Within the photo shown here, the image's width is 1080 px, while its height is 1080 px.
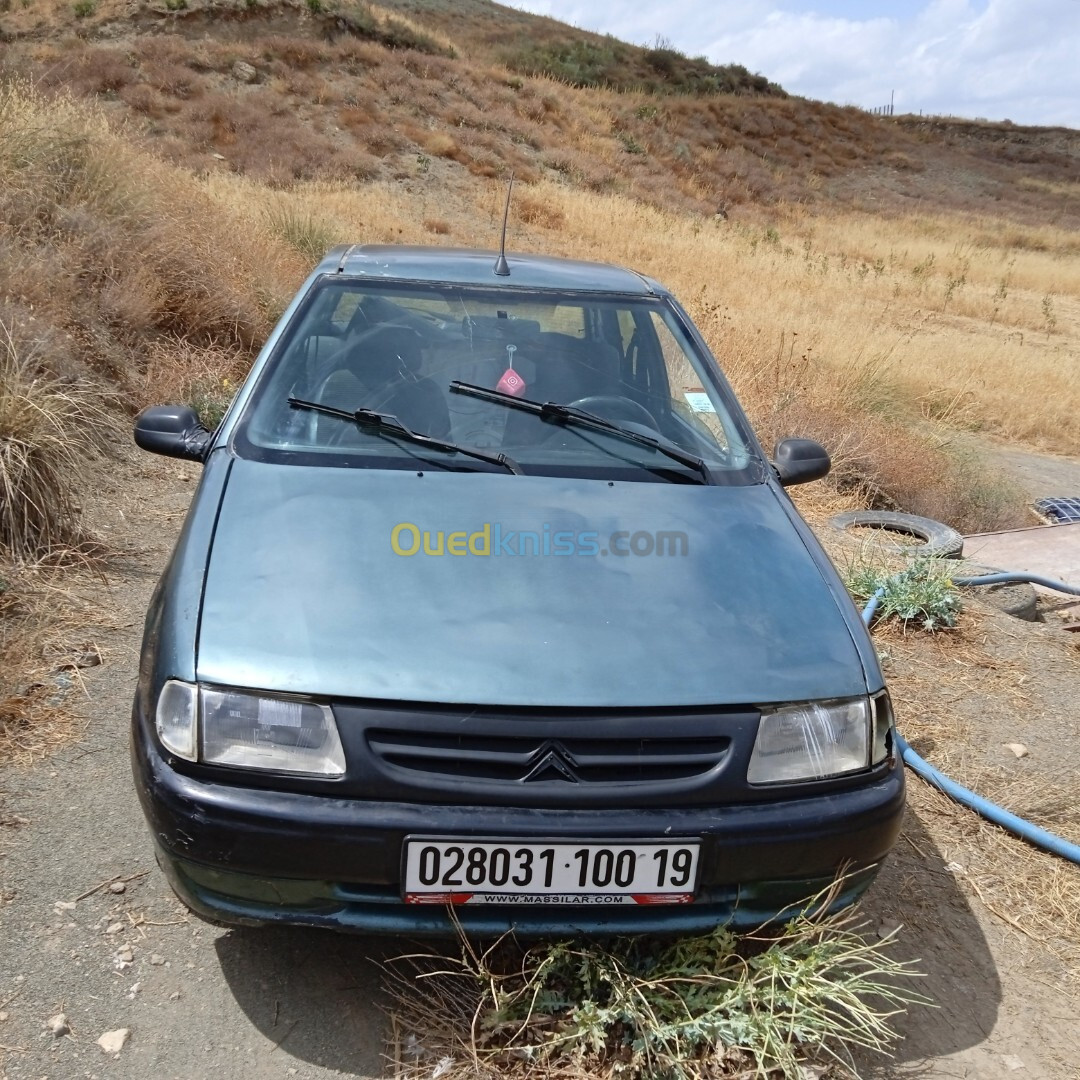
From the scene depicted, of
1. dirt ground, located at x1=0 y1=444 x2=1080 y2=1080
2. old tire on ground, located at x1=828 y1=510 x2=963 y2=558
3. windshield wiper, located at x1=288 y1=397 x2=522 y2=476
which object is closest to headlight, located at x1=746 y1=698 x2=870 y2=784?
dirt ground, located at x1=0 y1=444 x2=1080 y2=1080

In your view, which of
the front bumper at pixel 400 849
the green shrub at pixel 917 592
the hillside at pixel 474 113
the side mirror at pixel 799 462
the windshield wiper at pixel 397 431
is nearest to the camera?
the front bumper at pixel 400 849

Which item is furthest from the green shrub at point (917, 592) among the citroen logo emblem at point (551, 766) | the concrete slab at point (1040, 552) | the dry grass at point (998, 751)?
the citroen logo emblem at point (551, 766)

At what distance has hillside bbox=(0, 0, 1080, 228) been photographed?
21.9 m

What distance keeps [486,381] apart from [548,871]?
65.3 inches

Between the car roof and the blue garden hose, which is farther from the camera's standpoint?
the car roof

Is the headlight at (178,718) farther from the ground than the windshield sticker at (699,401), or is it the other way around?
the windshield sticker at (699,401)

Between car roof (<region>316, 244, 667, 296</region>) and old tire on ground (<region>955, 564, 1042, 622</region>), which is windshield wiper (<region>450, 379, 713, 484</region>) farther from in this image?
old tire on ground (<region>955, 564, 1042, 622</region>)

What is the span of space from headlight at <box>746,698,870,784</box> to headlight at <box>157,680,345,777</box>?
0.87 metres

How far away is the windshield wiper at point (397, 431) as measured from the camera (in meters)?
2.78

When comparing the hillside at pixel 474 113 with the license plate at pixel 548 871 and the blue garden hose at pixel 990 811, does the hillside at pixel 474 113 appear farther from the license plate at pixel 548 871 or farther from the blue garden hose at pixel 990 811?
the license plate at pixel 548 871

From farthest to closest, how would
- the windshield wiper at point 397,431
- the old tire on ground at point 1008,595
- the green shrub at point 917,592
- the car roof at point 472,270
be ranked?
the old tire on ground at point 1008,595 < the green shrub at point 917,592 < the car roof at point 472,270 < the windshield wiper at point 397,431

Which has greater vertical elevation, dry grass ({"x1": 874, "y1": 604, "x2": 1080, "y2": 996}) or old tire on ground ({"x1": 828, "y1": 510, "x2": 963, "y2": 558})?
old tire on ground ({"x1": 828, "y1": 510, "x2": 963, "y2": 558})

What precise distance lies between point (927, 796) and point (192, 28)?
30.4 meters

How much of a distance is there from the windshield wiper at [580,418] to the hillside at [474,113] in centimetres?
1313
